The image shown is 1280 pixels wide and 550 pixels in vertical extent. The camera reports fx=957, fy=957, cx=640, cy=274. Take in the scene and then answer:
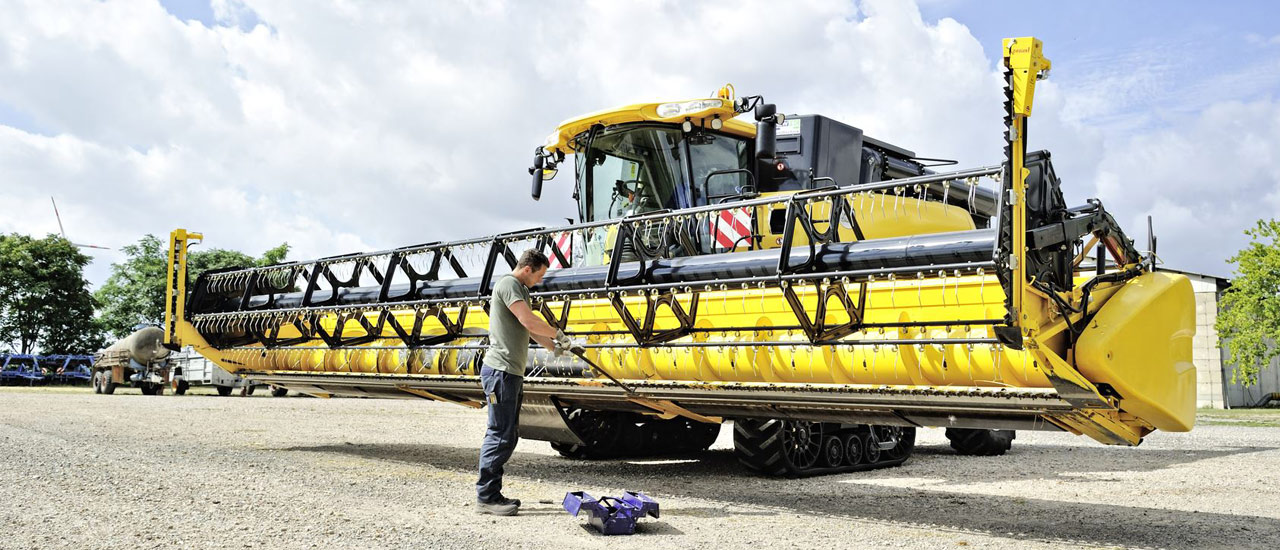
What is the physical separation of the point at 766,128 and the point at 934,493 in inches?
133

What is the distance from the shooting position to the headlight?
795 centimetres

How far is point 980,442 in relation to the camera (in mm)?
11961

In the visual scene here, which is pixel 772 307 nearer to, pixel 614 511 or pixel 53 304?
pixel 614 511

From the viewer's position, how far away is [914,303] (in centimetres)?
561

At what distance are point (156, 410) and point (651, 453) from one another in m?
12.0

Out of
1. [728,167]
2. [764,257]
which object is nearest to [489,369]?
[764,257]

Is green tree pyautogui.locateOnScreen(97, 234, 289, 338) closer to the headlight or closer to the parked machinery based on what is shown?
the parked machinery

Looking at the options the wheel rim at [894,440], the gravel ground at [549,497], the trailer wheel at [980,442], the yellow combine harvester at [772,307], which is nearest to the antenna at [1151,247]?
the yellow combine harvester at [772,307]

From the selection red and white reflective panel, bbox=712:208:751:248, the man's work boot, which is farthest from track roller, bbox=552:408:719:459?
the man's work boot

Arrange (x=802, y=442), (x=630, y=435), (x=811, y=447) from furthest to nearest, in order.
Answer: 1. (x=630, y=435)
2. (x=811, y=447)
3. (x=802, y=442)

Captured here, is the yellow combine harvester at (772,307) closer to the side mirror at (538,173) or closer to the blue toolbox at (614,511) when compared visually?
the side mirror at (538,173)

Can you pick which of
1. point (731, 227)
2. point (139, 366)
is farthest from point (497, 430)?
point (139, 366)

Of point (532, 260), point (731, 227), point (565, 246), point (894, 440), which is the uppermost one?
point (731, 227)

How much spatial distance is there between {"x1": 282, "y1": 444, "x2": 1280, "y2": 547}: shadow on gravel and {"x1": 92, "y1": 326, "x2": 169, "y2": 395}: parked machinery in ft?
71.7
